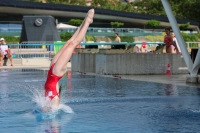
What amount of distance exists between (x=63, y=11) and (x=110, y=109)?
222 feet

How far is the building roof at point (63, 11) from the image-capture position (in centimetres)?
7331

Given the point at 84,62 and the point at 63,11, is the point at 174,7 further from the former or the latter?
the point at 84,62

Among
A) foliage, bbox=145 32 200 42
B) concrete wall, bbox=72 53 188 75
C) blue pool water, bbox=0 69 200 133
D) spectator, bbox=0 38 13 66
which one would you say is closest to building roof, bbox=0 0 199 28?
foliage, bbox=145 32 200 42

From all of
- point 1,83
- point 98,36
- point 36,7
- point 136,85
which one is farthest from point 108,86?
point 36,7

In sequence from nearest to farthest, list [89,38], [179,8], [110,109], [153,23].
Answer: [110,109] < [89,38] < [153,23] < [179,8]

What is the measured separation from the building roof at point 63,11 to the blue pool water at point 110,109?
57206mm

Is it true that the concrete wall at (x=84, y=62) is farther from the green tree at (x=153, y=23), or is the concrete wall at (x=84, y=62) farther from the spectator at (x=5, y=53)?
the green tree at (x=153, y=23)

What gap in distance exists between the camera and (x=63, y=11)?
255 ft

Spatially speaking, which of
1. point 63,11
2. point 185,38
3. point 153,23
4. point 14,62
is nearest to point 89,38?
point 185,38

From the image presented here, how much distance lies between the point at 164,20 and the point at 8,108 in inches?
2884

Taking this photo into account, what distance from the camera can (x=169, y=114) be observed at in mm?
9961

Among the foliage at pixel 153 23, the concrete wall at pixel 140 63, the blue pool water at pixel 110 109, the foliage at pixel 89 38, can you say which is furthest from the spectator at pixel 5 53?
the foliage at pixel 153 23

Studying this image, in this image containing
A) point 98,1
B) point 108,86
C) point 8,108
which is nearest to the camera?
point 8,108

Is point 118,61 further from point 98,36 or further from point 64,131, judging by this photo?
point 98,36
